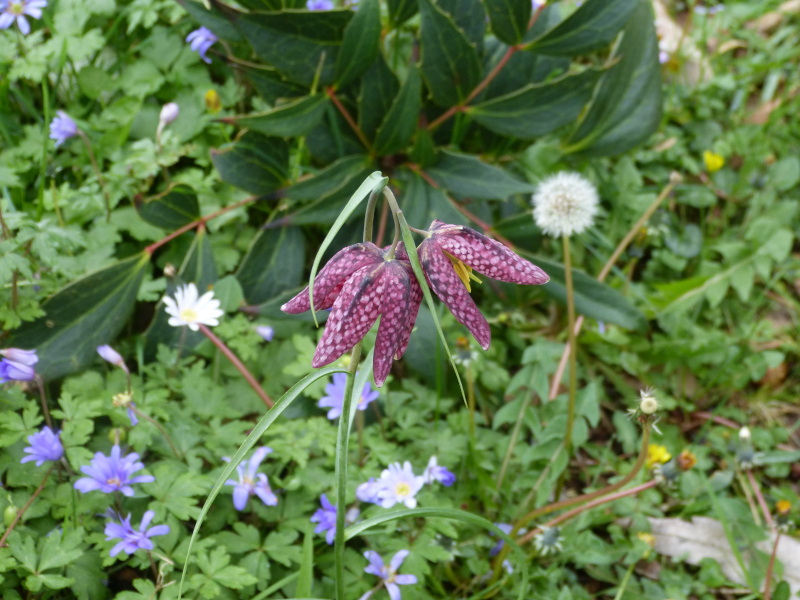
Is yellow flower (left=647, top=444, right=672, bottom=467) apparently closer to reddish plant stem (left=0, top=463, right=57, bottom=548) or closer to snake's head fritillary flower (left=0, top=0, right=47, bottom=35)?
reddish plant stem (left=0, top=463, right=57, bottom=548)

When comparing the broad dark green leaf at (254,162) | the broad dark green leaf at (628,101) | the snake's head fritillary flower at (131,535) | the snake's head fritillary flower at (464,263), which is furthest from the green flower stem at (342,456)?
the broad dark green leaf at (628,101)

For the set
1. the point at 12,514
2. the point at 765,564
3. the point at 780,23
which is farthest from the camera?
the point at 780,23

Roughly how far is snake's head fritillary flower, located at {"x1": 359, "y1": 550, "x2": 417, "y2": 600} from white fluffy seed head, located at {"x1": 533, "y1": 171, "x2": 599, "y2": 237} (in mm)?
816

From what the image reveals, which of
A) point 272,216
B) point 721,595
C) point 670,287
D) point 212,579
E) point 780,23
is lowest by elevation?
point 721,595

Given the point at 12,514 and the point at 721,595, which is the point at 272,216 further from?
the point at 721,595

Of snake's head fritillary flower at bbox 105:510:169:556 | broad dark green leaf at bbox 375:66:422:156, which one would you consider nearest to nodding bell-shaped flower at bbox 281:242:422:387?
snake's head fritillary flower at bbox 105:510:169:556

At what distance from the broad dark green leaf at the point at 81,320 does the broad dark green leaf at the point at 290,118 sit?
1.48ft

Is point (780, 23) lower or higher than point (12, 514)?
higher

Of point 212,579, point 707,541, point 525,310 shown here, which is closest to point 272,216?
point 525,310

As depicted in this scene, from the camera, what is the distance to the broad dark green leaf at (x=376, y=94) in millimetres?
1790

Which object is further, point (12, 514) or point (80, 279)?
point (80, 279)

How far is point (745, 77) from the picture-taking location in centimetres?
263

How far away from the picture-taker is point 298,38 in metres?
1.67

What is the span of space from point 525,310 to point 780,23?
80.6 inches
